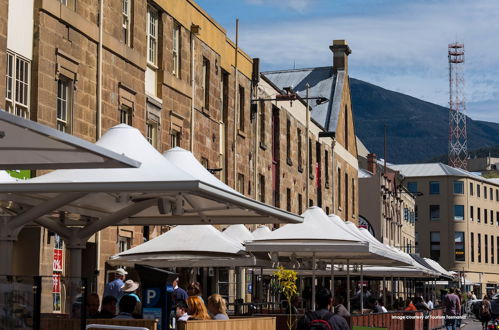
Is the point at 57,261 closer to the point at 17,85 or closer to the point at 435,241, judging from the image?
the point at 17,85

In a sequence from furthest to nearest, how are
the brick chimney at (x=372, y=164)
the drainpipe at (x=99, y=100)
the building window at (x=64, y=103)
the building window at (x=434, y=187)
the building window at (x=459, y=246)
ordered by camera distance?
the building window at (x=434, y=187) < the building window at (x=459, y=246) < the brick chimney at (x=372, y=164) < the drainpipe at (x=99, y=100) < the building window at (x=64, y=103)

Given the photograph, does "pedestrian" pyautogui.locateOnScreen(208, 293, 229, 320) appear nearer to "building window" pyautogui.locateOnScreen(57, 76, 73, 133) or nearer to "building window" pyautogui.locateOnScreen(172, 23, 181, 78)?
"building window" pyautogui.locateOnScreen(57, 76, 73, 133)

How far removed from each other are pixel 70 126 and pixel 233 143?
13.9m

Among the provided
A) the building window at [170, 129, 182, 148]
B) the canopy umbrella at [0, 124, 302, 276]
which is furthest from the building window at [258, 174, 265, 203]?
the canopy umbrella at [0, 124, 302, 276]

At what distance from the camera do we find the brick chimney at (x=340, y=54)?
65.7m

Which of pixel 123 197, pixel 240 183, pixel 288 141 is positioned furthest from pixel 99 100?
pixel 288 141

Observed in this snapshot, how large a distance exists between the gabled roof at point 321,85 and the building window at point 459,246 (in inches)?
2502

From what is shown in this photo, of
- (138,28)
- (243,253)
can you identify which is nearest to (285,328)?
(243,253)

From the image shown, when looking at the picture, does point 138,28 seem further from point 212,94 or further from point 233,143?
point 233,143

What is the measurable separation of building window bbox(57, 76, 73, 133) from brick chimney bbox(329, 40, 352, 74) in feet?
138

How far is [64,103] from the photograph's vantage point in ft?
80.1

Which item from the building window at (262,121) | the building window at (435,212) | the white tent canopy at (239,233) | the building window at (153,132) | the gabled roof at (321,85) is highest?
the gabled roof at (321,85)

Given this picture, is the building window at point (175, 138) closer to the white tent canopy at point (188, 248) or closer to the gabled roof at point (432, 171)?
the white tent canopy at point (188, 248)

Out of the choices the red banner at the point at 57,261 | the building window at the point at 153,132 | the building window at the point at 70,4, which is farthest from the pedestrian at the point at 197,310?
the building window at the point at 153,132
